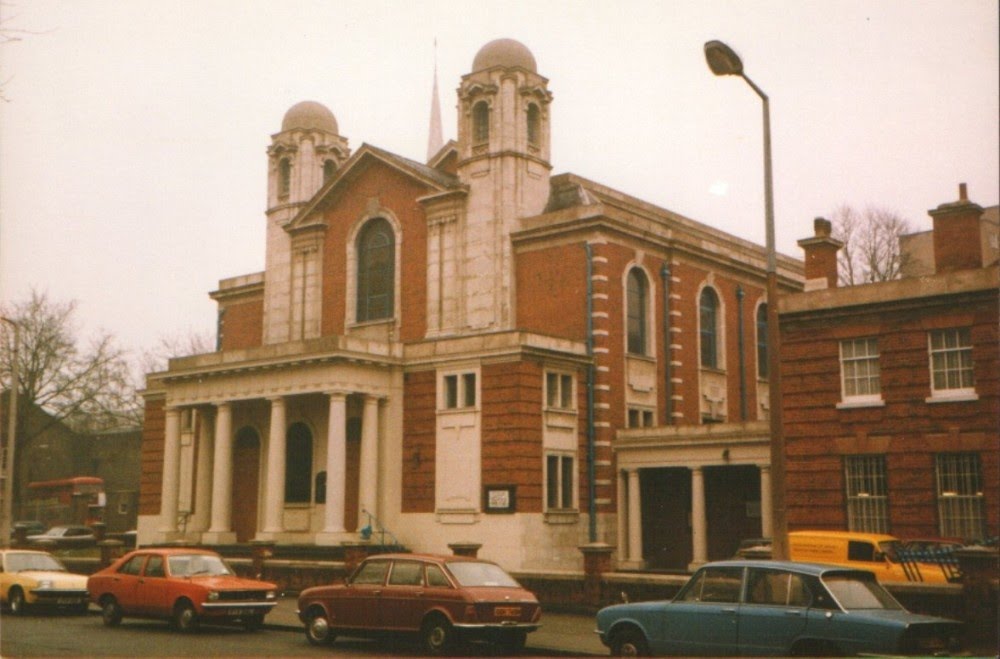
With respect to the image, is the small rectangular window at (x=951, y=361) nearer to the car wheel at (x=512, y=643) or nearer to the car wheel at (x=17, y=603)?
the car wheel at (x=512, y=643)

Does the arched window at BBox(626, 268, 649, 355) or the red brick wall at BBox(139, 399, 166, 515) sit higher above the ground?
the arched window at BBox(626, 268, 649, 355)

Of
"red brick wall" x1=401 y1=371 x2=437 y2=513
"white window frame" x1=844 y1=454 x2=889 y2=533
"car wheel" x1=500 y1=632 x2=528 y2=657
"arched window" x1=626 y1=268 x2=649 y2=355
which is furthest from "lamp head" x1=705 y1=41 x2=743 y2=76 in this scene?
"arched window" x1=626 y1=268 x2=649 y2=355

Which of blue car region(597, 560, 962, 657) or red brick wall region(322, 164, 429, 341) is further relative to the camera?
red brick wall region(322, 164, 429, 341)

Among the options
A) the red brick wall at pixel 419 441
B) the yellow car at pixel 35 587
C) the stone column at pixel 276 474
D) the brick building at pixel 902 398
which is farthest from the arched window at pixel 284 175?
the brick building at pixel 902 398

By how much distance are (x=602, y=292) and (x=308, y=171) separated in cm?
1771

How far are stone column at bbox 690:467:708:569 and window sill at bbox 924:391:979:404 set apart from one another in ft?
35.7

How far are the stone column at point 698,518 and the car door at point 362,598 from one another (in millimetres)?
18677

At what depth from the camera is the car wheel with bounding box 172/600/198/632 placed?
21.4m

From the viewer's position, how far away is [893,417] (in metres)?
27.3

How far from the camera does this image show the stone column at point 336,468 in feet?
121

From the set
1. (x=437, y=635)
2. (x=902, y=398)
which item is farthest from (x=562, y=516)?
(x=437, y=635)

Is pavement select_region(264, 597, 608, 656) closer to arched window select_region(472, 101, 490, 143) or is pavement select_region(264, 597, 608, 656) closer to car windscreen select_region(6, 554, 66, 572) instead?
car windscreen select_region(6, 554, 66, 572)

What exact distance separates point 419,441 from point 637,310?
33.9ft

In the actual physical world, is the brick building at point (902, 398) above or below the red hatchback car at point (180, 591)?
above
